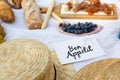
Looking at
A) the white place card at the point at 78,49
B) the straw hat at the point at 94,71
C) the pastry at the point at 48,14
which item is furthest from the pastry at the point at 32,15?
the straw hat at the point at 94,71

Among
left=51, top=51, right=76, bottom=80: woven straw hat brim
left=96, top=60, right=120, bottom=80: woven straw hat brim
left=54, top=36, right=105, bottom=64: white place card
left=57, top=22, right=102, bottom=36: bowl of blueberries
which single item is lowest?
left=51, top=51, right=76, bottom=80: woven straw hat brim

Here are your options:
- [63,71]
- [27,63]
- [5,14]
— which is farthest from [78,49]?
[5,14]

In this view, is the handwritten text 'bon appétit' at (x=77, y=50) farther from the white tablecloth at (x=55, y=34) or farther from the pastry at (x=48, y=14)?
the pastry at (x=48, y=14)

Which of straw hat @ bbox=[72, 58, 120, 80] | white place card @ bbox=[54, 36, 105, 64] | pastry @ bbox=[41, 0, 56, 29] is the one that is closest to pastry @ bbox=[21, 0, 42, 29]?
pastry @ bbox=[41, 0, 56, 29]

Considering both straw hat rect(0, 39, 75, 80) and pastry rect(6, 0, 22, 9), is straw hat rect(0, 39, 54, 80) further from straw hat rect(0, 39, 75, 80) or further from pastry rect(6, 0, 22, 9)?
pastry rect(6, 0, 22, 9)

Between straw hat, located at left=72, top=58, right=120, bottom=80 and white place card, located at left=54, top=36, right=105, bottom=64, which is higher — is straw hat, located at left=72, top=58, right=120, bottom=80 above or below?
above

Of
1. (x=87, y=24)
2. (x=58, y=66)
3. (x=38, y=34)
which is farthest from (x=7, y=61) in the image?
(x=87, y=24)

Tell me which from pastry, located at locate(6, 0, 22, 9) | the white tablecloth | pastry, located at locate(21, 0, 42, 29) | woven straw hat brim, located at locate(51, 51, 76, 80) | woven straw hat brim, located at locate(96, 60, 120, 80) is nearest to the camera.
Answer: woven straw hat brim, located at locate(96, 60, 120, 80)

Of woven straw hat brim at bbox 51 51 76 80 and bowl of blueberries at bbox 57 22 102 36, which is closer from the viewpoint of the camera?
woven straw hat brim at bbox 51 51 76 80
